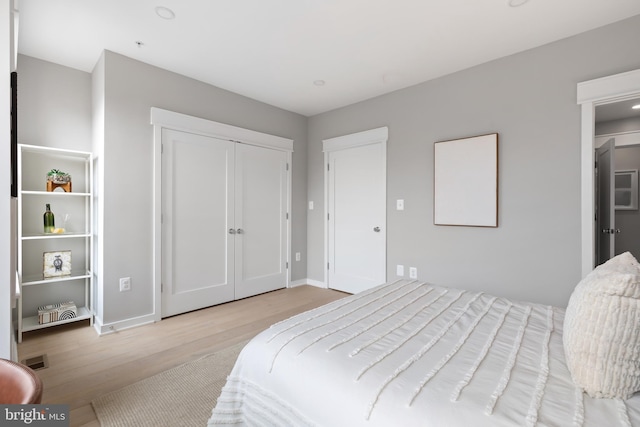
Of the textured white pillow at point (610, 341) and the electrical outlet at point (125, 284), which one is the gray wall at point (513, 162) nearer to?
the textured white pillow at point (610, 341)

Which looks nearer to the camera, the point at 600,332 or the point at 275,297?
the point at 600,332

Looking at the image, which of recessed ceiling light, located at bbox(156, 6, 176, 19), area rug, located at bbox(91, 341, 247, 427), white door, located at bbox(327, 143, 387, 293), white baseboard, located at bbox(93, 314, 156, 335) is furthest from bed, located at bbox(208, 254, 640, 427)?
recessed ceiling light, located at bbox(156, 6, 176, 19)

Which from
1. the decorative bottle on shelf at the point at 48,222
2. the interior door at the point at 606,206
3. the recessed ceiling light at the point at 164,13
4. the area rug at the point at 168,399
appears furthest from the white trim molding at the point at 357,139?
the decorative bottle on shelf at the point at 48,222

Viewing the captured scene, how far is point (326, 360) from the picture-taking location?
3.49 ft

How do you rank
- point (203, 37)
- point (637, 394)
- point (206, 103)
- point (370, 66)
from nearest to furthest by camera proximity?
point (637, 394) → point (203, 37) → point (370, 66) → point (206, 103)

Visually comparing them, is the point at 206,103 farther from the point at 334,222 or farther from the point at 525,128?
the point at 525,128

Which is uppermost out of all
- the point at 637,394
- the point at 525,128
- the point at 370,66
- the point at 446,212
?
the point at 370,66

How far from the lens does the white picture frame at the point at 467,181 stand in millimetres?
2832

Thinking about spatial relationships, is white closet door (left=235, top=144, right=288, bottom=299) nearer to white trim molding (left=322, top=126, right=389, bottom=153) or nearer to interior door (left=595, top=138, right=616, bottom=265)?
white trim molding (left=322, top=126, right=389, bottom=153)

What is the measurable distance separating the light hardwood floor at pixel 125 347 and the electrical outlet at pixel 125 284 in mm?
394

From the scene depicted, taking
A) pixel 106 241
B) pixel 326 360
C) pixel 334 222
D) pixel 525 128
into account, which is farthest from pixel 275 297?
pixel 525 128

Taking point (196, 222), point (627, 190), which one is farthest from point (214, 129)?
point (627, 190)

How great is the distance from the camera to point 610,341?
87 centimetres

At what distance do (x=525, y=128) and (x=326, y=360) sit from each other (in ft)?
9.16
